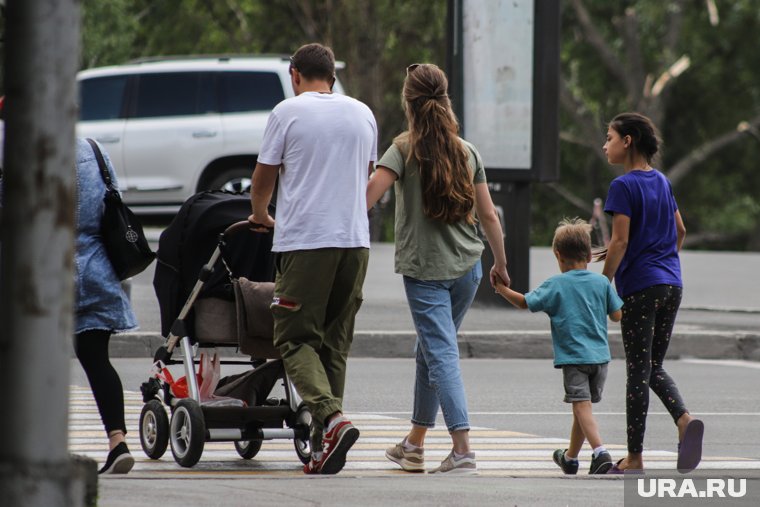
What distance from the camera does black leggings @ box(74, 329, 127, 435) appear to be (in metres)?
6.71

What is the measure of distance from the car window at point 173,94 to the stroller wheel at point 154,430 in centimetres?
1080

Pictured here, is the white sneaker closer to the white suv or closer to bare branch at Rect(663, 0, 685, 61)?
the white suv

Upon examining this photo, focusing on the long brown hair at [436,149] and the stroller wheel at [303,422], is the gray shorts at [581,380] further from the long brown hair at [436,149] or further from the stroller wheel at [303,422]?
the stroller wheel at [303,422]

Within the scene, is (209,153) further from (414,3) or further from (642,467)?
(414,3)

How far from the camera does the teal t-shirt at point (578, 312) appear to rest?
6.67m

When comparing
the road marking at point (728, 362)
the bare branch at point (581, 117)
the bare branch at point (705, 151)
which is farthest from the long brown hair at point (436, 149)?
the bare branch at point (705, 151)

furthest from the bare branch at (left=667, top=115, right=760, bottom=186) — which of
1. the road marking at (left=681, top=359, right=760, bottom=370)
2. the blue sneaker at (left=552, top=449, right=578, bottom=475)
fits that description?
the blue sneaker at (left=552, top=449, right=578, bottom=475)

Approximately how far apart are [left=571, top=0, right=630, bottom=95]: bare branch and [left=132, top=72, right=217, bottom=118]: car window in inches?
813

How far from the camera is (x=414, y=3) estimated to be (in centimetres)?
3403

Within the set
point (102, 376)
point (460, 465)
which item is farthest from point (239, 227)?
point (460, 465)

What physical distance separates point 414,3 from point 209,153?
17621mm

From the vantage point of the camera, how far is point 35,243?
355 centimetres

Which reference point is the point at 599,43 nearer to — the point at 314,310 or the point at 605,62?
the point at 605,62

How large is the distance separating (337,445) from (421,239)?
3.34ft
